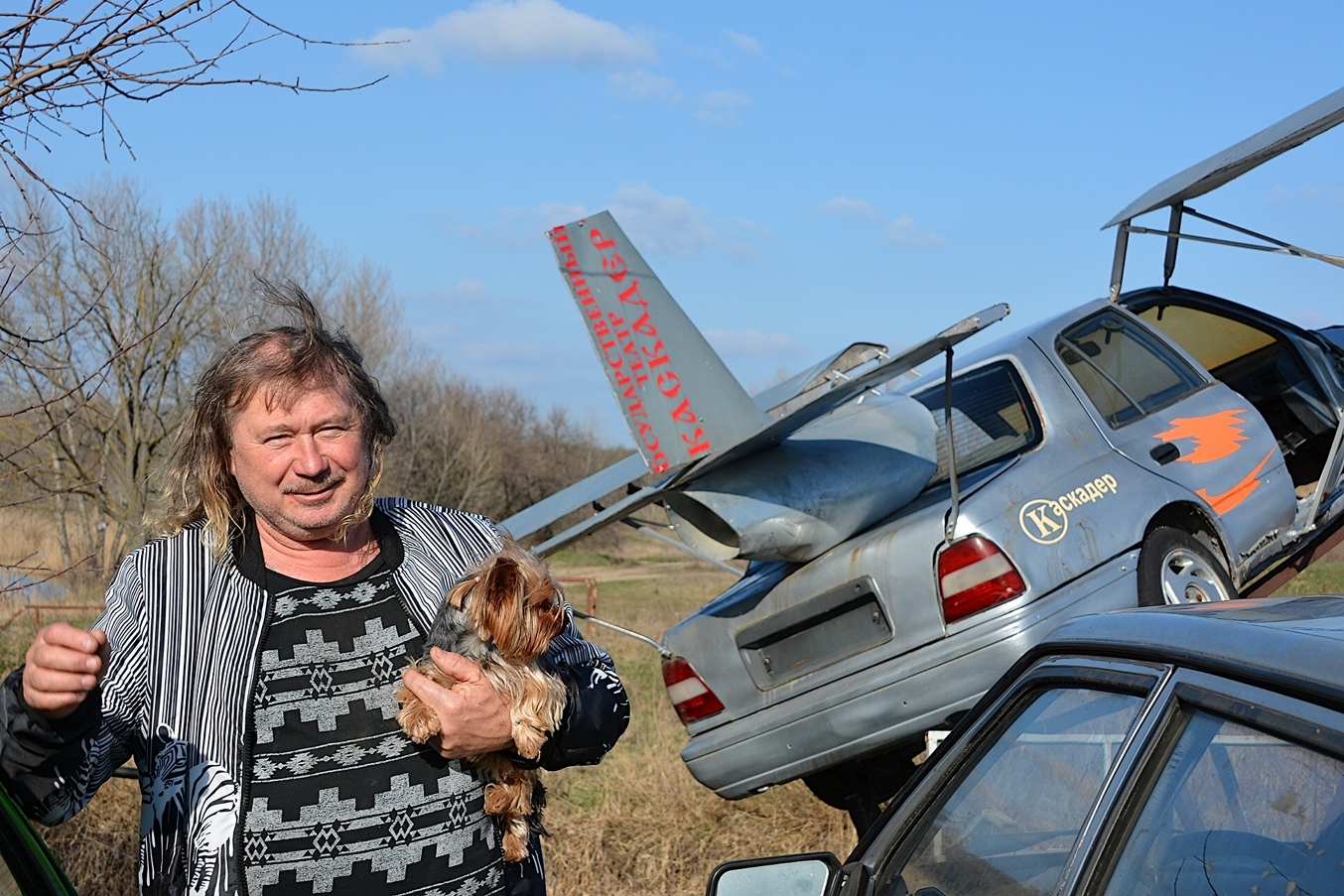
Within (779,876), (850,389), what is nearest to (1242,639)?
(779,876)

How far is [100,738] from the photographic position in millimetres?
2299

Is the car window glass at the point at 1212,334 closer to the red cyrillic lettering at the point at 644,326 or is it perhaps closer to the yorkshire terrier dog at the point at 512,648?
the red cyrillic lettering at the point at 644,326

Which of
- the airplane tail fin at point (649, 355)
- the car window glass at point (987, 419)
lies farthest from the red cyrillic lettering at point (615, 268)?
the car window glass at point (987, 419)

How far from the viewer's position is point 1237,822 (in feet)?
4.63

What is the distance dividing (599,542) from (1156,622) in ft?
155

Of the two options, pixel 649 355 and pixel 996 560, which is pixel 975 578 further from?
pixel 649 355

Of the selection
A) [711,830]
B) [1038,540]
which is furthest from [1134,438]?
[711,830]

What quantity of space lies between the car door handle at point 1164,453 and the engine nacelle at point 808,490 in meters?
1.10

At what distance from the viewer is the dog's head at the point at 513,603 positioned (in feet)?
8.84

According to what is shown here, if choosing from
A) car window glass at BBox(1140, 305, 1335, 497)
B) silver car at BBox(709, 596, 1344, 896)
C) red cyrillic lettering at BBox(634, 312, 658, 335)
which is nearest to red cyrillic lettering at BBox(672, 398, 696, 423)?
red cyrillic lettering at BBox(634, 312, 658, 335)

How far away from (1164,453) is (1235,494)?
50 centimetres

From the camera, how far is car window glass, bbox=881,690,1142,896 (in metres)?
1.68

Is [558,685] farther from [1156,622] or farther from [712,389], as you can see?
[712,389]

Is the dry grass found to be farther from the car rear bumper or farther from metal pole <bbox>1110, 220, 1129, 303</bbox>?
metal pole <bbox>1110, 220, 1129, 303</bbox>
